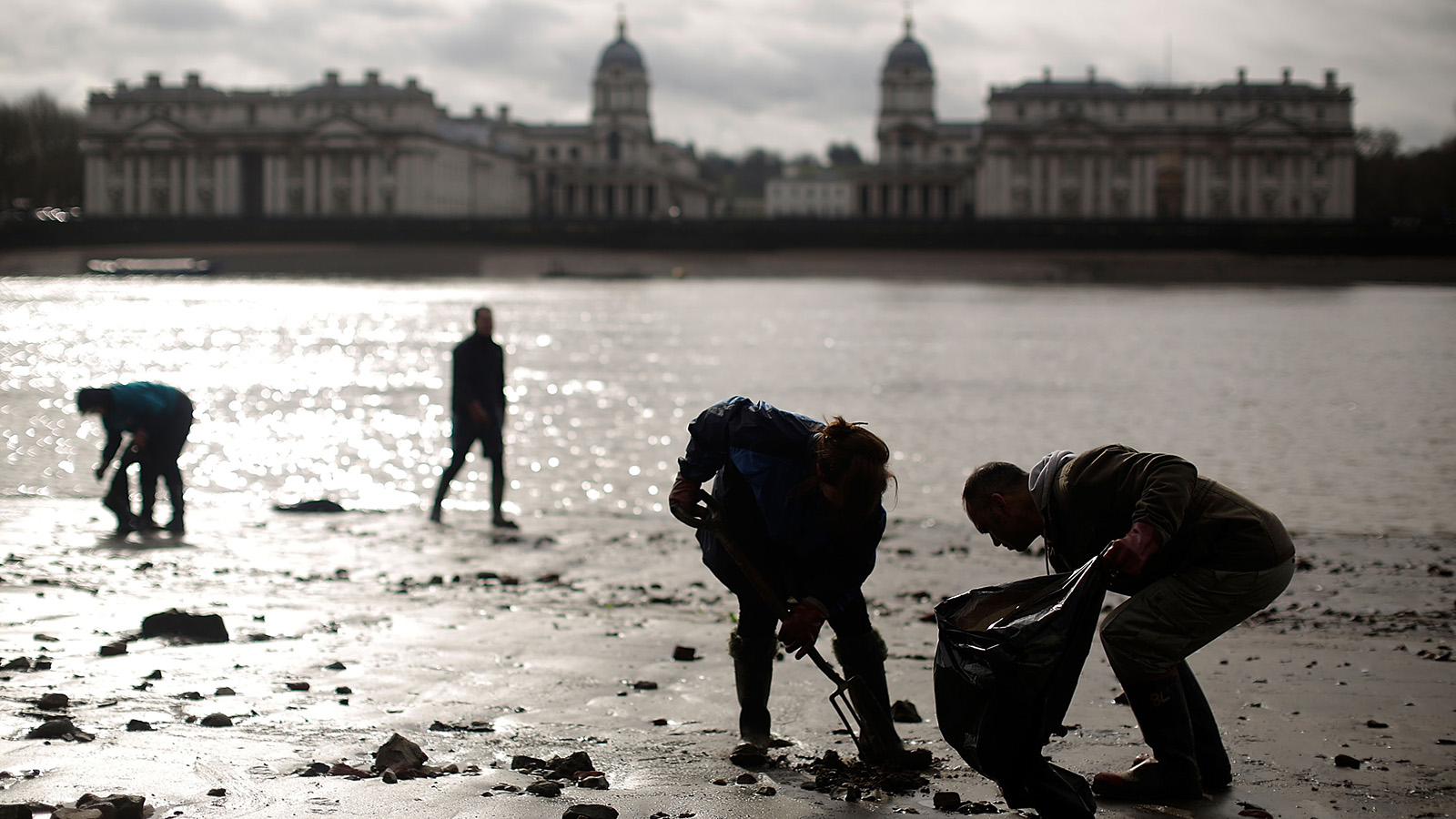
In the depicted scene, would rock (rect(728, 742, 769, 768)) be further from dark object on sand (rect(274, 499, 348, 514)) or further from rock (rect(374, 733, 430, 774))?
dark object on sand (rect(274, 499, 348, 514))

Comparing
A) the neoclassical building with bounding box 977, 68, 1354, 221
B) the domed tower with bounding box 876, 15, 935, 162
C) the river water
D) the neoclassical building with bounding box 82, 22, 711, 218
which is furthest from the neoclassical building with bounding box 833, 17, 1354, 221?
the river water

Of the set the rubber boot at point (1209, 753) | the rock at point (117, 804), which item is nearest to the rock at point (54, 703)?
the rock at point (117, 804)

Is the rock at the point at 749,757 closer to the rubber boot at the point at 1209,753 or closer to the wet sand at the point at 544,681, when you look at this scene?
the wet sand at the point at 544,681

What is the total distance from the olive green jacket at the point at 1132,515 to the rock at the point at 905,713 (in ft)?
5.51

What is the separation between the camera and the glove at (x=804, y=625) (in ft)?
18.7

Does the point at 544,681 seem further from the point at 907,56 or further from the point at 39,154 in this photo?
the point at 907,56

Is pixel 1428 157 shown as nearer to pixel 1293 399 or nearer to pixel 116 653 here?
pixel 1293 399

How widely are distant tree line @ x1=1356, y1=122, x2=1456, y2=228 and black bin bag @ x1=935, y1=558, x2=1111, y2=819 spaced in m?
89.4

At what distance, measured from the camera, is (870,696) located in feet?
19.5

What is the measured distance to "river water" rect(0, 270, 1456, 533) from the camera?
1669cm

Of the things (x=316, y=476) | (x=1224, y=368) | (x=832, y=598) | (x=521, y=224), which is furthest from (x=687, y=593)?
(x=521, y=224)

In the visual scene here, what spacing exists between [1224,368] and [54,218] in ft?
308

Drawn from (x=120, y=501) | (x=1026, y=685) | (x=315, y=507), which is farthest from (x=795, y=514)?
(x=315, y=507)

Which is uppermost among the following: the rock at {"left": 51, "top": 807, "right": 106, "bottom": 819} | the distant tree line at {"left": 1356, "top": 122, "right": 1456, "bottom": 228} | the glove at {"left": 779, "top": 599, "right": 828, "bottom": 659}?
the distant tree line at {"left": 1356, "top": 122, "right": 1456, "bottom": 228}
